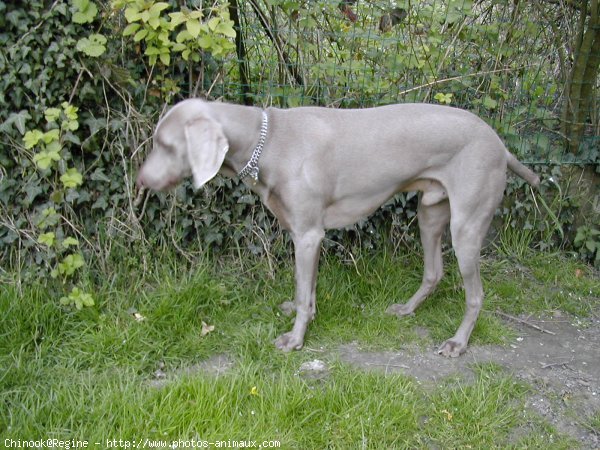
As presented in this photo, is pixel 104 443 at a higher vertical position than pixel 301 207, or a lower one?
lower

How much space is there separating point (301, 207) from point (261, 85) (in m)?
1.30

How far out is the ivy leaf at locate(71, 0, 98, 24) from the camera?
324 centimetres

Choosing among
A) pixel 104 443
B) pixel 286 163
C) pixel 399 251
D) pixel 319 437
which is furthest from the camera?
pixel 399 251

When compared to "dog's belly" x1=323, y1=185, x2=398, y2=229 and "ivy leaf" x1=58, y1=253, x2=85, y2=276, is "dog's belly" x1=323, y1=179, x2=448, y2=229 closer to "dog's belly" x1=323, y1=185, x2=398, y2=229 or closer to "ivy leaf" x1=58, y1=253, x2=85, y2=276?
"dog's belly" x1=323, y1=185, x2=398, y2=229

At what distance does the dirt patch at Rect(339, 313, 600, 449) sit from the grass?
3.6 inches

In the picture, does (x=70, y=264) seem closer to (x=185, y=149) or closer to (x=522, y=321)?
(x=185, y=149)

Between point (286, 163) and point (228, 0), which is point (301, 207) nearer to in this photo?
point (286, 163)

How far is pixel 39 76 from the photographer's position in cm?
333

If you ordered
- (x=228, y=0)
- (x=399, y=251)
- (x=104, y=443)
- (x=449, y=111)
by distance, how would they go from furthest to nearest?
(x=399, y=251), (x=228, y=0), (x=449, y=111), (x=104, y=443)

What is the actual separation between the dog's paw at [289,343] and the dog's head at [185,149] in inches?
41.4

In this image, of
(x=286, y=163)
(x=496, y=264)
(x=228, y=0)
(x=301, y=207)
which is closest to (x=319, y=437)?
(x=301, y=207)

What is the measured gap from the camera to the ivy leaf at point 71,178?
3.34 m

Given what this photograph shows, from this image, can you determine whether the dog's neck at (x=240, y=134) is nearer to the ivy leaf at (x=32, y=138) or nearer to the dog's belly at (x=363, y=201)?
the dog's belly at (x=363, y=201)

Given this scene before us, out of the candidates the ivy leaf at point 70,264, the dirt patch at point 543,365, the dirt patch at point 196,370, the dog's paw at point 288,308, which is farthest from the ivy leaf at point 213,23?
the dirt patch at point 543,365
